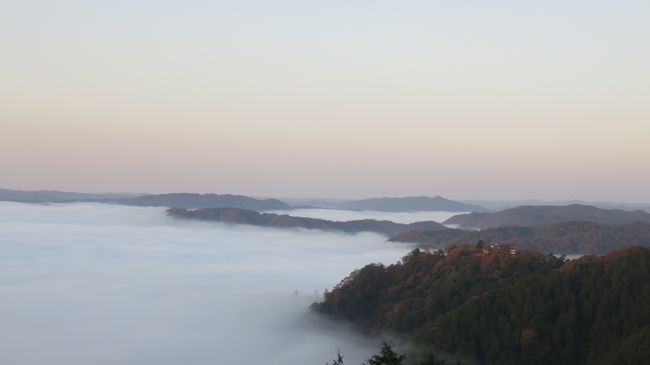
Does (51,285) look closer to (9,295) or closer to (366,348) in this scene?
(9,295)

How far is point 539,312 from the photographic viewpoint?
64188 millimetres

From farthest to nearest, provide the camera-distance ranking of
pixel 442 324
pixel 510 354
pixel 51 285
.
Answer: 1. pixel 51 285
2. pixel 442 324
3. pixel 510 354

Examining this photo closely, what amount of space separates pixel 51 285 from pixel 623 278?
136m

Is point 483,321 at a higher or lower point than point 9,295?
higher

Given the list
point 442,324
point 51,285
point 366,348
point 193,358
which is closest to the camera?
point 442,324

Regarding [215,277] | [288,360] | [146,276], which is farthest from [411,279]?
[146,276]

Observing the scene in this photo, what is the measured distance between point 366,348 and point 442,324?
14105mm

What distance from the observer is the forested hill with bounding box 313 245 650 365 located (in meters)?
60.1

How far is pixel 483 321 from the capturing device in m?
64.6

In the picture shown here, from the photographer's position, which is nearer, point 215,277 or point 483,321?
point 483,321

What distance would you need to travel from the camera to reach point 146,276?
178 m

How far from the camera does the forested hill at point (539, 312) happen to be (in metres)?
60.1

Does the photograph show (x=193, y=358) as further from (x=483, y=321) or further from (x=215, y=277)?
(x=215, y=277)

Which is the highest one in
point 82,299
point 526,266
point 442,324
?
point 526,266
